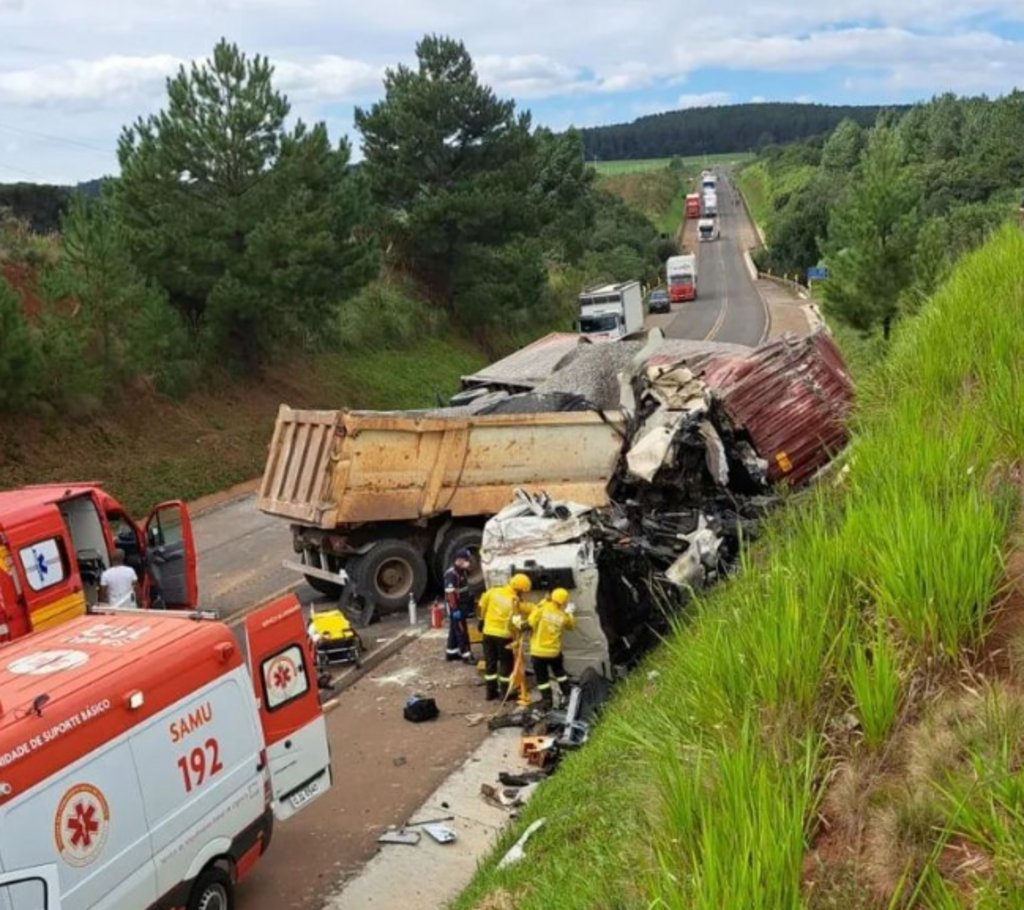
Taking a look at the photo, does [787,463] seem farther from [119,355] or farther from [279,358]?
[279,358]

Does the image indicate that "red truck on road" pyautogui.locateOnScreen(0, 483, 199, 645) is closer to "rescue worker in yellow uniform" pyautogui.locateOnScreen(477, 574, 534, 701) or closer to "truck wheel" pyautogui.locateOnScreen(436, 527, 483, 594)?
"truck wheel" pyautogui.locateOnScreen(436, 527, 483, 594)

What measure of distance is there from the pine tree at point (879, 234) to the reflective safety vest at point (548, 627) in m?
22.7

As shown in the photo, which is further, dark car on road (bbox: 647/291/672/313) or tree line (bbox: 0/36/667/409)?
dark car on road (bbox: 647/291/672/313)

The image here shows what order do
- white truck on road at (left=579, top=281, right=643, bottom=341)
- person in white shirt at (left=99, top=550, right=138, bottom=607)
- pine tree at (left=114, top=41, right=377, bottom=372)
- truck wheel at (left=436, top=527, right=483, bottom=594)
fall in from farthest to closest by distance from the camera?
white truck on road at (left=579, top=281, right=643, bottom=341), pine tree at (left=114, top=41, right=377, bottom=372), truck wheel at (left=436, top=527, right=483, bottom=594), person in white shirt at (left=99, top=550, right=138, bottom=607)

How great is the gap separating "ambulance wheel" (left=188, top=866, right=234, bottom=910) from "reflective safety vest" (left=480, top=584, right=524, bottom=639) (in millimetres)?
3908

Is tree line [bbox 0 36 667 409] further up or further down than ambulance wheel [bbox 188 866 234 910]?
further up

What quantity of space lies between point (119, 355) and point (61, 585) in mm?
11740

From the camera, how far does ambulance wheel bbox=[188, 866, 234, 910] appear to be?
6.15 metres

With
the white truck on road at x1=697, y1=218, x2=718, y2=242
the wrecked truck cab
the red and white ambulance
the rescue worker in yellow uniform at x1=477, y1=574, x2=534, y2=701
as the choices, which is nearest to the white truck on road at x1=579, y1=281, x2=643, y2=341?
the wrecked truck cab

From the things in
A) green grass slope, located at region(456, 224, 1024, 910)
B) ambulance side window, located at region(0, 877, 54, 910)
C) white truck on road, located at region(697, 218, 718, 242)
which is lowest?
ambulance side window, located at region(0, 877, 54, 910)

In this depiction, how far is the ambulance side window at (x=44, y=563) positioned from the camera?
1005 centimetres

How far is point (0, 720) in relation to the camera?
17.0 ft

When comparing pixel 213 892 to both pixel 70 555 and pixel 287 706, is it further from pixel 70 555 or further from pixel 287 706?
pixel 70 555

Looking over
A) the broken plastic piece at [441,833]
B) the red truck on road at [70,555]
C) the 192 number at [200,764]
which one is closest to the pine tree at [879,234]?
the red truck on road at [70,555]
